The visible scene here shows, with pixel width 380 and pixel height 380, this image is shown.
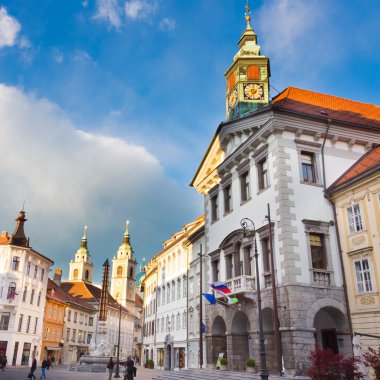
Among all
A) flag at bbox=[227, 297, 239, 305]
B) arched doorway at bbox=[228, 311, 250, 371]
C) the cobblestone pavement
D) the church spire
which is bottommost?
the cobblestone pavement

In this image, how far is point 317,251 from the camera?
75.9ft

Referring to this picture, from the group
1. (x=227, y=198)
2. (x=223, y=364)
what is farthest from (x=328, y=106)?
(x=223, y=364)

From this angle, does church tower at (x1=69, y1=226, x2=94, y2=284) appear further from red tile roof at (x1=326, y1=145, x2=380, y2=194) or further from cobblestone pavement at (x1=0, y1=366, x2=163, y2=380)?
red tile roof at (x1=326, y1=145, x2=380, y2=194)

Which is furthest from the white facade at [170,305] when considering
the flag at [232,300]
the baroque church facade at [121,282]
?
the baroque church facade at [121,282]

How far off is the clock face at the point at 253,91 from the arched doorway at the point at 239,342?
581 inches

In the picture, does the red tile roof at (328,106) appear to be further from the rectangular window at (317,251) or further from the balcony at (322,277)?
the balcony at (322,277)

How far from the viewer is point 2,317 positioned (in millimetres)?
51875

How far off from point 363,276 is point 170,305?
32832 millimetres

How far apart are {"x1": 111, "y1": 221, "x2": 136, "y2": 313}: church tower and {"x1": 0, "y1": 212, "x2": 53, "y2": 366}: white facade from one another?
72.3 metres

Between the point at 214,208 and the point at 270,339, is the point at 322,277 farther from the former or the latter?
the point at 214,208

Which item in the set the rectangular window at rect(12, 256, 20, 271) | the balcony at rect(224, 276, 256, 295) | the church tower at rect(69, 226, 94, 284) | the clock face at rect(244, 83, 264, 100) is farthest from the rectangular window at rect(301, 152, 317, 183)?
the church tower at rect(69, 226, 94, 284)

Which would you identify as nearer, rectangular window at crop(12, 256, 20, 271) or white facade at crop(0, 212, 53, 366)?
white facade at crop(0, 212, 53, 366)

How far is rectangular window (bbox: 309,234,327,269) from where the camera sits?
74.6 ft

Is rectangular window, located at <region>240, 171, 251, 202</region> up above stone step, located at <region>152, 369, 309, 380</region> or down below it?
above
